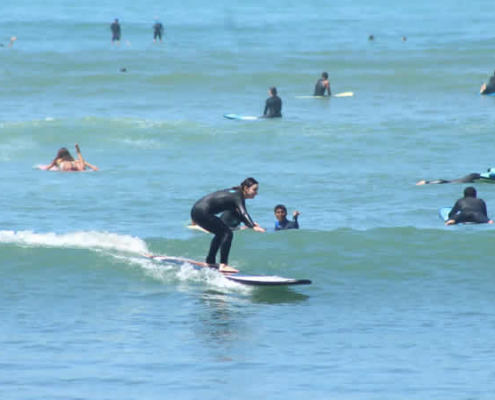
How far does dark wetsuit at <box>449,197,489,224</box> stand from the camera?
18688mm

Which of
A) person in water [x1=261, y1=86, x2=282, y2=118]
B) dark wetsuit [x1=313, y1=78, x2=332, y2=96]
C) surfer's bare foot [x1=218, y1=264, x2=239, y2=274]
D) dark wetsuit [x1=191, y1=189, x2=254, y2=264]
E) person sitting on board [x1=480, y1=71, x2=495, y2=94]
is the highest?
person sitting on board [x1=480, y1=71, x2=495, y2=94]

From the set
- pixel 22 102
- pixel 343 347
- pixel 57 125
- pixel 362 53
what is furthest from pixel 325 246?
pixel 362 53

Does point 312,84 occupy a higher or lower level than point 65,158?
higher

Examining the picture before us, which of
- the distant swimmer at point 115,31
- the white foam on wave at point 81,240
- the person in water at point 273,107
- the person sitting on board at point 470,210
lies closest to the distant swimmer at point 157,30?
the distant swimmer at point 115,31

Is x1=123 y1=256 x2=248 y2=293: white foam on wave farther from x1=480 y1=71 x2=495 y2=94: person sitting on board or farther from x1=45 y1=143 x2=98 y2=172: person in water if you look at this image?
x1=480 y1=71 x2=495 y2=94: person sitting on board

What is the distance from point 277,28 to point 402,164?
50.9 metres

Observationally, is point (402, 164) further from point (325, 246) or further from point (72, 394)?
point (72, 394)

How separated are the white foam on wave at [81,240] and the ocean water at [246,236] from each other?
0.21ft

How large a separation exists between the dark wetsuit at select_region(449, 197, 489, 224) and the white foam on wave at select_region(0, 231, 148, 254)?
5.97 metres

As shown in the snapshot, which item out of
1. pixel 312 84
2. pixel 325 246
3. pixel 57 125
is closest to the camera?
pixel 325 246

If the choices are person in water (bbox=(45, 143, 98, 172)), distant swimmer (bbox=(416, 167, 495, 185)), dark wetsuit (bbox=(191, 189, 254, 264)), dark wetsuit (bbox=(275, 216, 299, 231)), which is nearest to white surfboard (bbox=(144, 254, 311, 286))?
dark wetsuit (bbox=(191, 189, 254, 264))

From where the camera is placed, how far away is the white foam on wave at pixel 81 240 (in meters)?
17.7

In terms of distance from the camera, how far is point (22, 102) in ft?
134

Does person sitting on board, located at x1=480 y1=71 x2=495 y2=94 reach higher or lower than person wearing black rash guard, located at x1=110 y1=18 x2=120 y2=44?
lower
